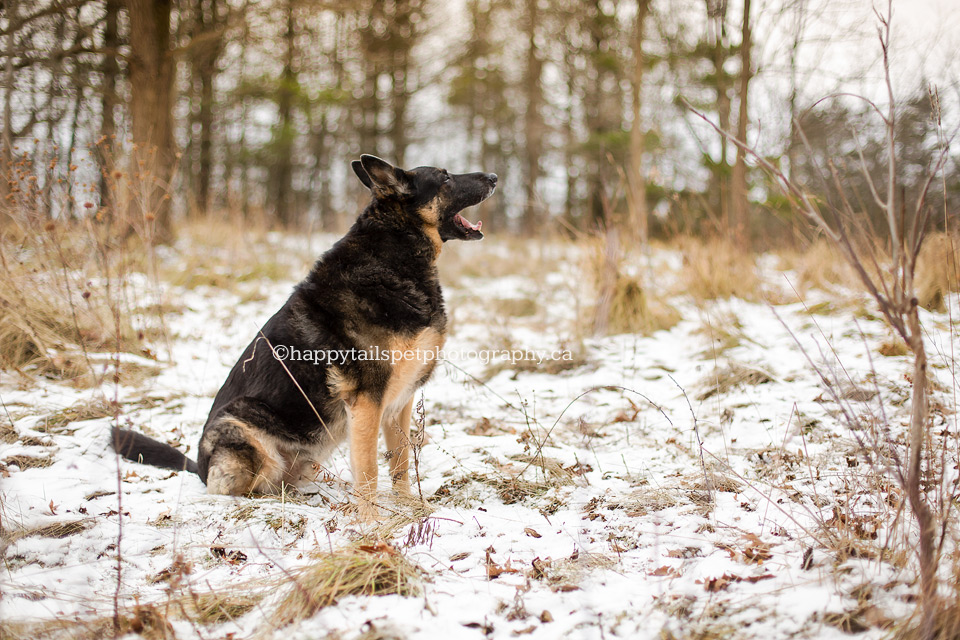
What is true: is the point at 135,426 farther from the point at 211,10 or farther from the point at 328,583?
the point at 211,10

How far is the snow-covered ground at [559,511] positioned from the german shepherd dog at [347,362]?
0.22 m

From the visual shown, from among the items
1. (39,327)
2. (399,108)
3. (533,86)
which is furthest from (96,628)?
(399,108)

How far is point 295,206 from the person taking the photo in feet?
69.5

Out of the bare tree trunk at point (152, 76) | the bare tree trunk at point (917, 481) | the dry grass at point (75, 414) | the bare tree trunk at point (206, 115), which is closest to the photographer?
the bare tree trunk at point (917, 481)

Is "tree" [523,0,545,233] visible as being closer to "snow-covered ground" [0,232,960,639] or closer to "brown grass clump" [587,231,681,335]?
"brown grass clump" [587,231,681,335]

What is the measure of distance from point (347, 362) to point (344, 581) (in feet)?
3.91

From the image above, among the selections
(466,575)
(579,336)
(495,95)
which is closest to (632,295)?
(579,336)

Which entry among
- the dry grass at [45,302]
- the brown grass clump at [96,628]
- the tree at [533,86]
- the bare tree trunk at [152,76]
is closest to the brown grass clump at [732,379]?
the brown grass clump at [96,628]

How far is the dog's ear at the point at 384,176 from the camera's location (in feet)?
10.1

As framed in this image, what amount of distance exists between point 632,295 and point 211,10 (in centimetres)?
1398

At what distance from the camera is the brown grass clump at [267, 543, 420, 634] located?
6.40 ft

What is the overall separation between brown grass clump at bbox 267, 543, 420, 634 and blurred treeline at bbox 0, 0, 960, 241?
8.97 feet

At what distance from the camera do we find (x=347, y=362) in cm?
296

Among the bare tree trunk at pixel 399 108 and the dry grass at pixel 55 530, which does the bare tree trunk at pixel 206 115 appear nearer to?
the bare tree trunk at pixel 399 108
